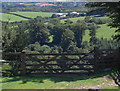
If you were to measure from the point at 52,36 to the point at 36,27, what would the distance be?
14258 mm

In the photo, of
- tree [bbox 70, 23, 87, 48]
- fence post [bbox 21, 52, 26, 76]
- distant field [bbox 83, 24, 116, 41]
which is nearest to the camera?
fence post [bbox 21, 52, 26, 76]

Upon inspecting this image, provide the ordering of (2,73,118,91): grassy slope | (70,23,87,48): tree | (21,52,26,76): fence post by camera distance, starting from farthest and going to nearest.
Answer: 1. (70,23,87,48): tree
2. (21,52,26,76): fence post
3. (2,73,118,91): grassy slope

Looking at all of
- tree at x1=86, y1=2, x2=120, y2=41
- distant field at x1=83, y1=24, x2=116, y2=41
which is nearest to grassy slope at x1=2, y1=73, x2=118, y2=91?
tree at x1=86, y1=2, x2=120, y2=41

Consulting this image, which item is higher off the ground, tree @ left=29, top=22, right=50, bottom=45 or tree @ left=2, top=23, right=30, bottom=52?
tree @ left=2, top=23, right=30, bottom=52

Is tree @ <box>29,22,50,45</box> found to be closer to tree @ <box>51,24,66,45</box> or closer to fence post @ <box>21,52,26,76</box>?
tree @ <box>51,24,66,45</box>

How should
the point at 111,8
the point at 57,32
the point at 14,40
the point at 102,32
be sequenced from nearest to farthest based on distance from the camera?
the point at 111,8, the point at 14,40, the point at 57,32, the point at 102,32

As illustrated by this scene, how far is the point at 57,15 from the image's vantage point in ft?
284

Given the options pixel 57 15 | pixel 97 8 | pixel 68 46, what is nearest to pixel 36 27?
pixel 68 46

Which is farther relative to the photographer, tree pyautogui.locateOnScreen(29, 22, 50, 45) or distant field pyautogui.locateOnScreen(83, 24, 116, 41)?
distant field pyautogui.locateOnScreen(83, 24, 116, 41)

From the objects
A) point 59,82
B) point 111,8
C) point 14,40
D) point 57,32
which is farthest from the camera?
point 57,32

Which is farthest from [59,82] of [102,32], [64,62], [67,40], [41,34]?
[102,32]

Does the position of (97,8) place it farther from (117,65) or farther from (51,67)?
(51,67)

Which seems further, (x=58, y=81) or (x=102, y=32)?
(x=102, y=32)

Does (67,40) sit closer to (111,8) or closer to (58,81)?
(111,8)
